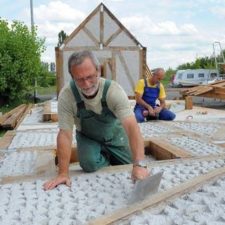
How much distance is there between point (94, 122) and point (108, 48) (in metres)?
15.2

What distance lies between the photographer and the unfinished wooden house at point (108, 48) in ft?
60.5

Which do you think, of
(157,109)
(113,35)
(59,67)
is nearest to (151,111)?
(157,109)

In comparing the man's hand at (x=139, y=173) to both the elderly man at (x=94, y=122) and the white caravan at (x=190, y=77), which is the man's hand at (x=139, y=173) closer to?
the elderly man at (x=94, y=122)

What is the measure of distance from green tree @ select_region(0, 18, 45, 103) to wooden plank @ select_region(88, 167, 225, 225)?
17287mm

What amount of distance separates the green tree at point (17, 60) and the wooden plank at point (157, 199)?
681 inches

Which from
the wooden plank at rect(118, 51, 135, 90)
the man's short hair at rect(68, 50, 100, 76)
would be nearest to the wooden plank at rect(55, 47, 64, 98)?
the wooden plank at rect(118, 51, 135, 90)

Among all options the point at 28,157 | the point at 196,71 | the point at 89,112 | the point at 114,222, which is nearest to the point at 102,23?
the point at 28,157

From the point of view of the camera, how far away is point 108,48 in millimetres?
19016

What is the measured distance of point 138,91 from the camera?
891cm

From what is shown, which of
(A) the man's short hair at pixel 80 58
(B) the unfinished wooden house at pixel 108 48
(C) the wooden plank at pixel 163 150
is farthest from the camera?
(B) the unfinished wooden house at pixel 108 48

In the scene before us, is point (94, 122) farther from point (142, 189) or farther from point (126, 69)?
point (126, 69)

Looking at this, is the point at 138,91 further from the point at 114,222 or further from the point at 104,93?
the point at 114,222

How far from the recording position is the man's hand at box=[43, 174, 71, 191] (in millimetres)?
3693

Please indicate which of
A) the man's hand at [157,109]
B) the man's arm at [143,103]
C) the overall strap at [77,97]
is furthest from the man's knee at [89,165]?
the man's hand at [157,109]
